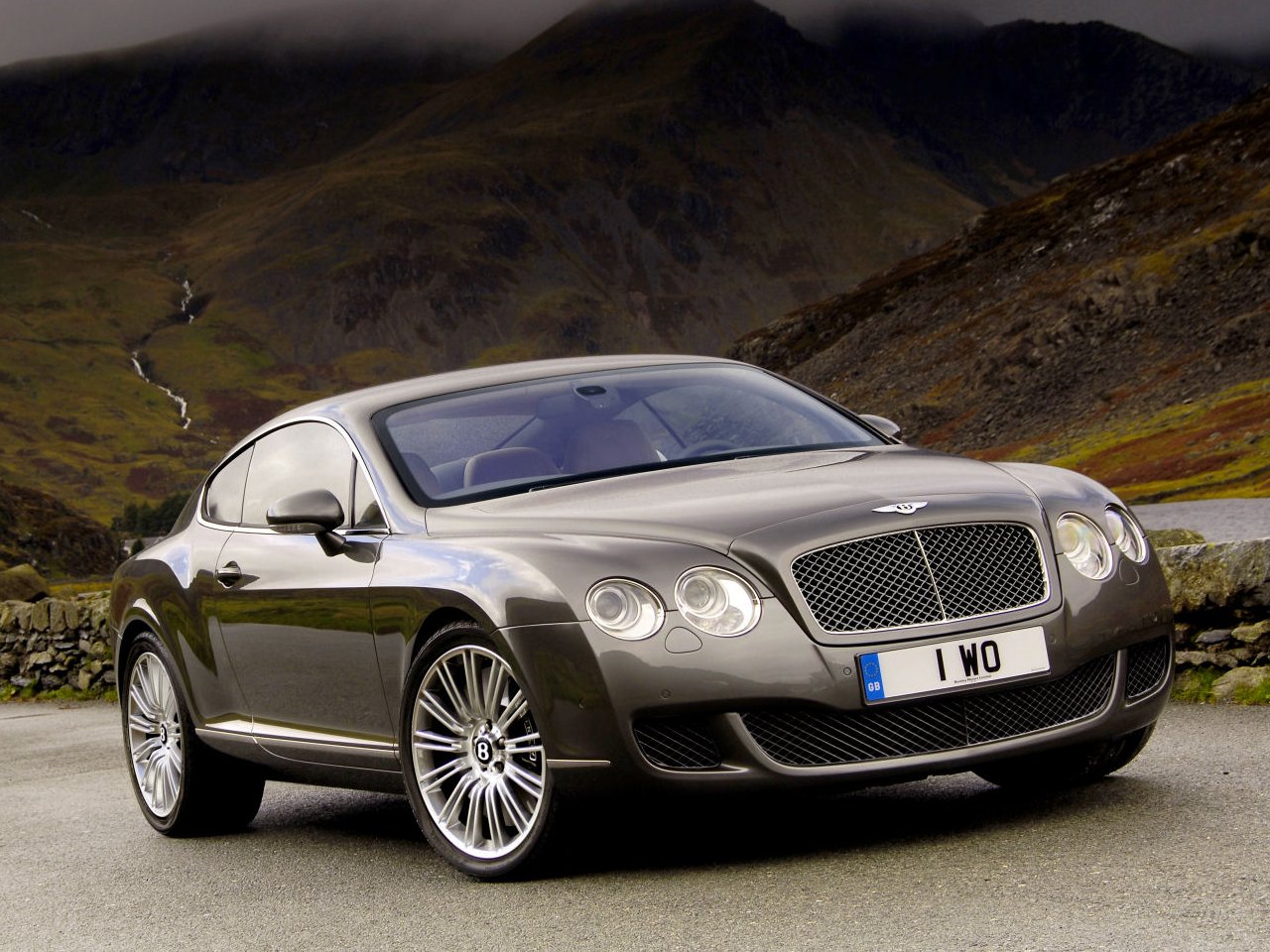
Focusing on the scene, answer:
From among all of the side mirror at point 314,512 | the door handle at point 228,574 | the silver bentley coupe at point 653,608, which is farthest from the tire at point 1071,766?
the door handle at point 228,574

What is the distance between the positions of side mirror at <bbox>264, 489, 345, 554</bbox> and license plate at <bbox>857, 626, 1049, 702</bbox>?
2.09 meters

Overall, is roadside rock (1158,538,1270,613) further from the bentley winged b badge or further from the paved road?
the bentley winged b badge

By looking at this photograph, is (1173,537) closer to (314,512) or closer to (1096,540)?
(1096,540)

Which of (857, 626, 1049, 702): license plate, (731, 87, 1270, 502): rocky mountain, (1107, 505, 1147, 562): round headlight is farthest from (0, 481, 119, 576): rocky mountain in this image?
(857, 626, 1049, 702): license plate

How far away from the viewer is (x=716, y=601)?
4992 mm

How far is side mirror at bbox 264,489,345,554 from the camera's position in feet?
20.0

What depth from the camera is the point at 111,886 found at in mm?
6199

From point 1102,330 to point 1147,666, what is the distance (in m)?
73.1

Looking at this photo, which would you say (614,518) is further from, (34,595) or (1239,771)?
(34,595)

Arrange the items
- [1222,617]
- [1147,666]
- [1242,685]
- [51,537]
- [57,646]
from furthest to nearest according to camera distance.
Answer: [51,537] < [57,646] < [1222,617] < [1242,685] < [1147,666]

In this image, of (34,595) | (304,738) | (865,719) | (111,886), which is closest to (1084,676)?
(865,719)

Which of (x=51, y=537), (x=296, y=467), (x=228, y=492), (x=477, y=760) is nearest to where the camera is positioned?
Result: (x=477, y=760)

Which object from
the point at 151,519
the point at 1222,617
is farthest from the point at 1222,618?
the point at 151,519

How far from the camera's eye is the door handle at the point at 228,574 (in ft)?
22.6
